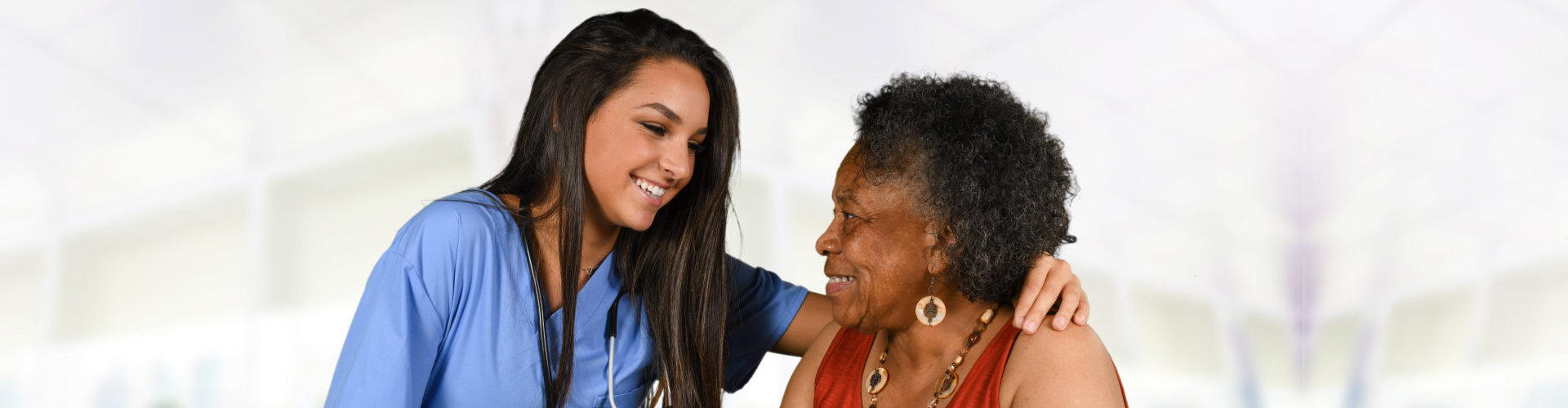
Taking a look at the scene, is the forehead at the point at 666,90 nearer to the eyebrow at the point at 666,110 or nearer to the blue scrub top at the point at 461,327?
the eyebrow at the point at 666,110

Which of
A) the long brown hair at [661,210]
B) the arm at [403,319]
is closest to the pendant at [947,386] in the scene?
the long brown hair at [661,210]

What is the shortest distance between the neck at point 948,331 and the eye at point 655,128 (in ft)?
1.55

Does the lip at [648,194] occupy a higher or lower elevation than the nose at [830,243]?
higher

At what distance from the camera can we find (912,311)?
5.34 feet

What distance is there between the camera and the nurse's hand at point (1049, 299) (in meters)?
1.48

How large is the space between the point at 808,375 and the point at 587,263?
0.42 meters

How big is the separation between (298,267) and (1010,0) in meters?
2.43

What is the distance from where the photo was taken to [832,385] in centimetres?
179

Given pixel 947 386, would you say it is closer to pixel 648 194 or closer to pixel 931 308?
pixel 931 308

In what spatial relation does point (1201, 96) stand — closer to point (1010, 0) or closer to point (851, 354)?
point (1010, 0)

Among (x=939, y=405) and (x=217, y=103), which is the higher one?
(x=217, y=103)

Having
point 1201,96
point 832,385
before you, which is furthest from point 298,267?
point 1201,96

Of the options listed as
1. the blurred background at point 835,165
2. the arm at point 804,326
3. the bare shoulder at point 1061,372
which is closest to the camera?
the bare shoulder at point 1061,372

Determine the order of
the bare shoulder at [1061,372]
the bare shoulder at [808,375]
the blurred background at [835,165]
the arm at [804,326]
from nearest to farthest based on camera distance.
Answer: the bare shoulder at [1061,372] → the bare shoulder at [808,375] → the arm at [804,326] → the blurred background at [835,165]
